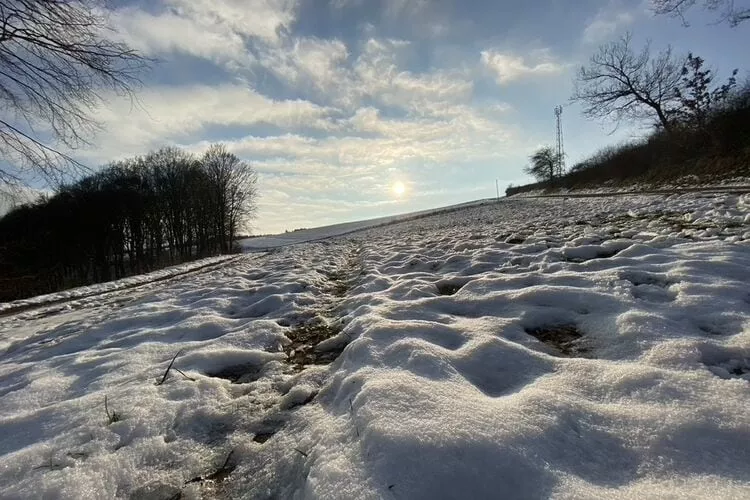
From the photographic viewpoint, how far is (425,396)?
6.19 ft

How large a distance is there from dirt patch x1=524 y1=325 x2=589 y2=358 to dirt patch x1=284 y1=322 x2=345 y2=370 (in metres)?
1.60

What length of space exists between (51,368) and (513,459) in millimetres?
3858

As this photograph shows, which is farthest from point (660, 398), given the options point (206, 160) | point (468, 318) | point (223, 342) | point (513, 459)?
point (206, 160)

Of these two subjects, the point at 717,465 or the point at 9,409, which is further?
the point at 9,409

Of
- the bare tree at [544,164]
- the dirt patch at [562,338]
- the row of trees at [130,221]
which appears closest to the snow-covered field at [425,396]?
the dirt patch at [562,338]

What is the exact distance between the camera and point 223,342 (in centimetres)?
341

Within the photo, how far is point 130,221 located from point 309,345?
4267 cm

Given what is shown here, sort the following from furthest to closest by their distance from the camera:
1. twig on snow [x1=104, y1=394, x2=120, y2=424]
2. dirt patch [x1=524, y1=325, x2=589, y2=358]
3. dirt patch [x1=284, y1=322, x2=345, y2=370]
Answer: dirt patch [x1=284, y1=322, x2=345, y2=370] < dirt patch [x1=524, y1=325, x2=589, y2=358] < twig on snow [x1=104, y1=394, x2=120, y2=424]

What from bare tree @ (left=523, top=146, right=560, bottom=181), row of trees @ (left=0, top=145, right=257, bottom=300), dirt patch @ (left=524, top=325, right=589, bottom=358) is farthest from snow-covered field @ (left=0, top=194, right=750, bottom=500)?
bare tree @ (left=523, top=146, right=560, bottom=181)

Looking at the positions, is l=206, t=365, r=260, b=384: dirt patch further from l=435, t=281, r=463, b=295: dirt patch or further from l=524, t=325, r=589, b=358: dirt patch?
l=435, t=281, r=463, b=295: dirt patch

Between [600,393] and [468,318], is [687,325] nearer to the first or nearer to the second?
[600,393]

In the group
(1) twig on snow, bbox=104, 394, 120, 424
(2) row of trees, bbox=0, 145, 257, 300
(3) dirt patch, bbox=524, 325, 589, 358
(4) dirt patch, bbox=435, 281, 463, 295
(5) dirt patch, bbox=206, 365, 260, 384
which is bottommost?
(5) dirt patch, bbox=206, 365, 260, 384

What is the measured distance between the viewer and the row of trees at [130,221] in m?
34.3

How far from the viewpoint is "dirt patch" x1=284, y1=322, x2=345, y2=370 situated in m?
3.00
